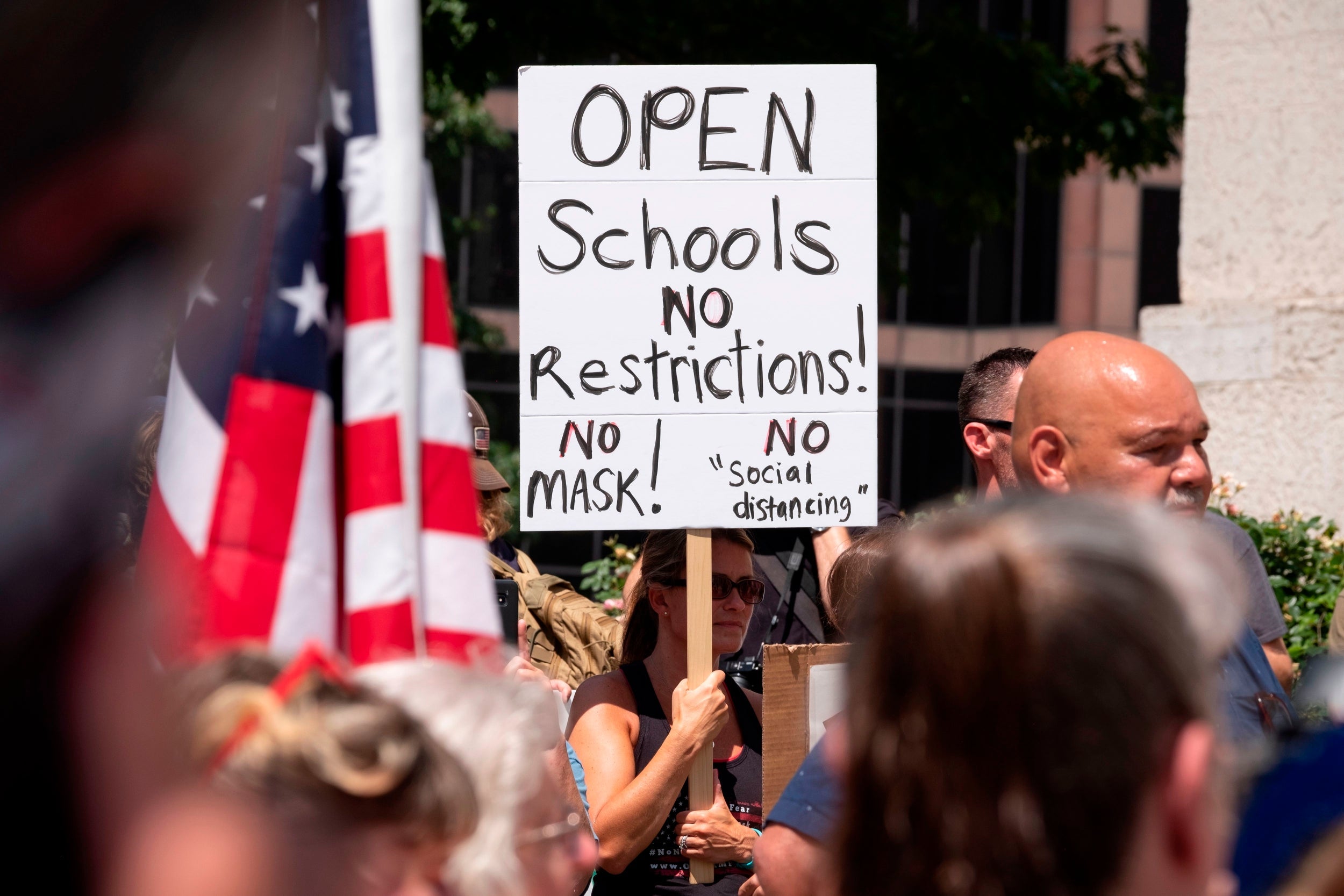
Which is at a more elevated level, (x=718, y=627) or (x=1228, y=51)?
(x=1228, y=51)

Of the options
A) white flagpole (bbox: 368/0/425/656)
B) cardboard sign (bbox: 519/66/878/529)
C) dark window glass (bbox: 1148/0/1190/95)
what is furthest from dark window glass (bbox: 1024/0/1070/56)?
white flagpole (bbox: 368/0/425/656)

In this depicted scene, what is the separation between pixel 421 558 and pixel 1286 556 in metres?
4.61

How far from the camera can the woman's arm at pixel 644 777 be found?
317 centimetres

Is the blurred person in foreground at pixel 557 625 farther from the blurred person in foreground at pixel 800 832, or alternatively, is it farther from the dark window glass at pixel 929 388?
the dark window glass at pixel 929 388

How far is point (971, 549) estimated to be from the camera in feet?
4.14

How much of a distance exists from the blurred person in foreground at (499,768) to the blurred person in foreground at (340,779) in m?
0.04

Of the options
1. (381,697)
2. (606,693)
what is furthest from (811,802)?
(606,693)

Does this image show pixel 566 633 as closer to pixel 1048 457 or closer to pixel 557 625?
pixel 557 625

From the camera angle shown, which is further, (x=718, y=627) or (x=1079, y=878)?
(x=718, y=627)

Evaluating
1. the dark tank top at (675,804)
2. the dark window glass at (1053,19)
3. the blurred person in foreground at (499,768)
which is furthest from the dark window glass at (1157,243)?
the blurred person in foreground at (499,768)

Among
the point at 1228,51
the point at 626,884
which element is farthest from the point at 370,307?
the point at 1228,51

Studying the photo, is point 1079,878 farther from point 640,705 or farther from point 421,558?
point 640,705

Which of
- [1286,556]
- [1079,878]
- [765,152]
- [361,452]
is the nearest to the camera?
[1079,878]

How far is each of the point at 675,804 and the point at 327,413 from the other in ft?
5.92
